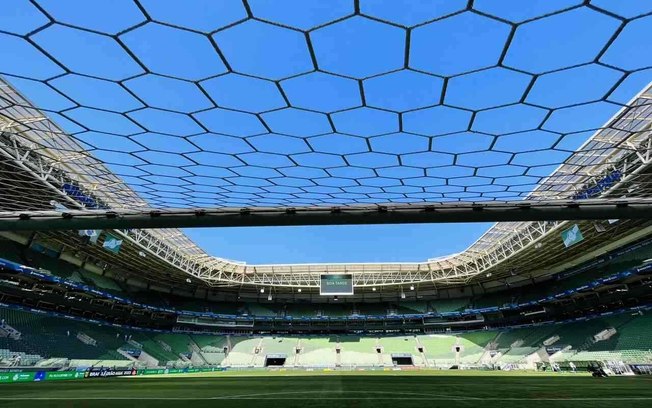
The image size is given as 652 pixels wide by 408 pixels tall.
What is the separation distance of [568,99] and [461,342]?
143 ft

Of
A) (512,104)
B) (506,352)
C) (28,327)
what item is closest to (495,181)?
(512,104)

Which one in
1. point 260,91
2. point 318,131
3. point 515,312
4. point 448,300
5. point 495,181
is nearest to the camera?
point 260,91

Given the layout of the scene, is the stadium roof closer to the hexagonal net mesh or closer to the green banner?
the hexagonal net mesh

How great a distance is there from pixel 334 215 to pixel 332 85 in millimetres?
3674

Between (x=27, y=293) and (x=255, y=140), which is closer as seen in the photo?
(x=255, y=140)

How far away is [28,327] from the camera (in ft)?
88.4

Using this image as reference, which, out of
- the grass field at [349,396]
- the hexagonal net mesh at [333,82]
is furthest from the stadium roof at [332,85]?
the grass field at [349,396]

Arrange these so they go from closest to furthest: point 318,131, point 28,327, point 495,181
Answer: point 318,131
point 495,181
point 28,327

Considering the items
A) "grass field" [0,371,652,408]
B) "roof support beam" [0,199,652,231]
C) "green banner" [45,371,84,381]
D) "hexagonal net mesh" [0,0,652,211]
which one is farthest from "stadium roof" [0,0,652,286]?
"green banner" [45,371,84,381]

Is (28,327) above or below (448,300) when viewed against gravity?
below

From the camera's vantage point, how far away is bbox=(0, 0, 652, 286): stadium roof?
416cm

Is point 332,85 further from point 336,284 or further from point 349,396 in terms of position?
point 336,284

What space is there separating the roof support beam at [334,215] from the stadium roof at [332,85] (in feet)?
0.41

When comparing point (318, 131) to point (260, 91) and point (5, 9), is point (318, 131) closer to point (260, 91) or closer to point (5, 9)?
point (260, 91)
